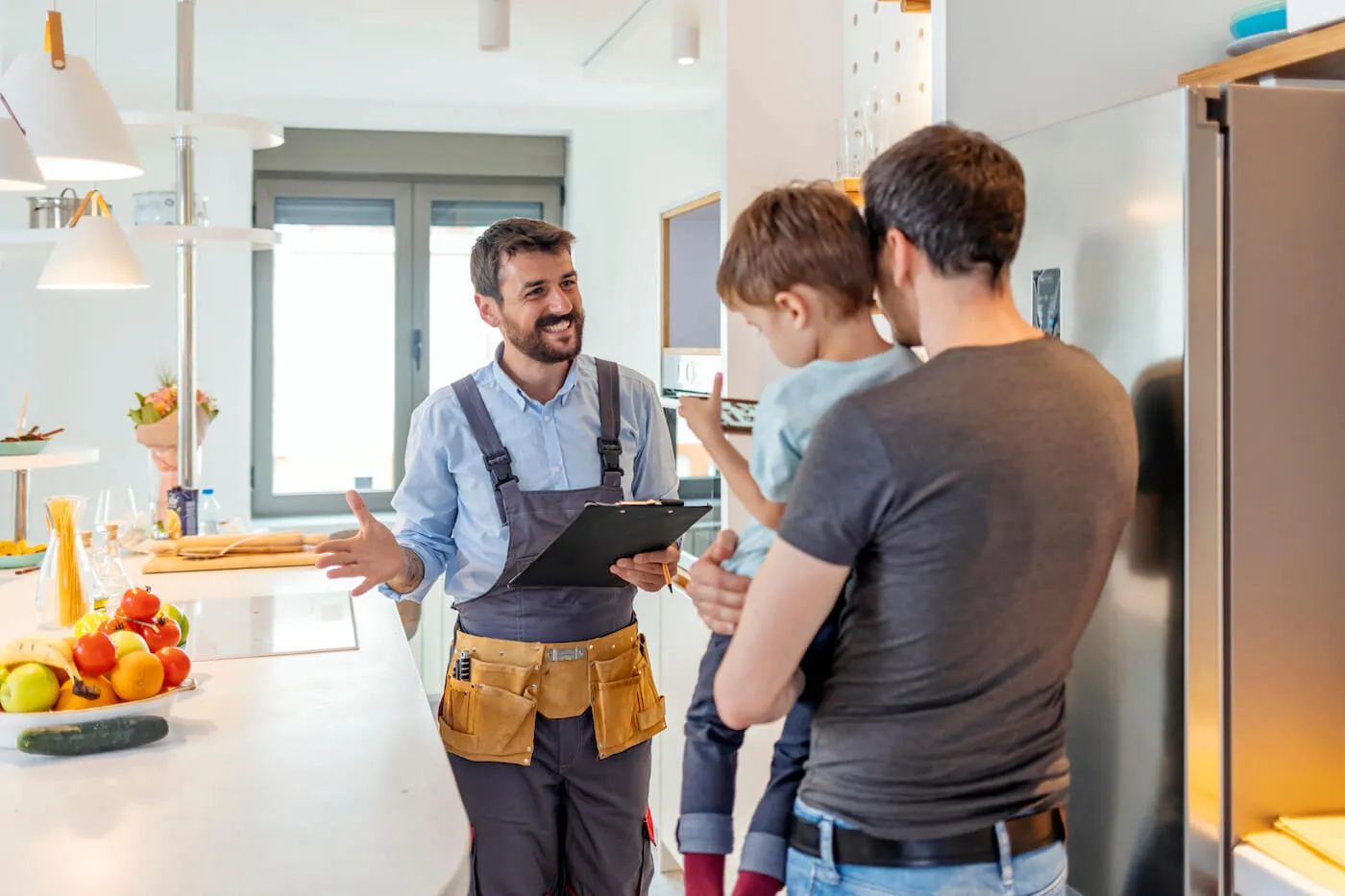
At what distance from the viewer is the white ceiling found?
391 centimetres

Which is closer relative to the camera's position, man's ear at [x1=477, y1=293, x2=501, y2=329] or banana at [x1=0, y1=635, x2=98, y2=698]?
banana at [x1=0, y1=635, x2=98, y2=698]

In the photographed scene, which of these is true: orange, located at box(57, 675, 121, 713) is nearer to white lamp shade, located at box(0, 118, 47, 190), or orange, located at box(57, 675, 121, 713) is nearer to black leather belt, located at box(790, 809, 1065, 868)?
white lamp shade, located at box(0, 118, 47, 190)

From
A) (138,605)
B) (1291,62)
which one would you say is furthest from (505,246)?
(1291,62)

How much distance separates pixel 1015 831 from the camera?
3.81ft

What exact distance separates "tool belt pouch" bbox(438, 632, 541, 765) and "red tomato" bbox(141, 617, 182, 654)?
50 cm

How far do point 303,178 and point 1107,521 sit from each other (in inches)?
205

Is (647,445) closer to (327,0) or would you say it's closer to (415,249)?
(327,0)

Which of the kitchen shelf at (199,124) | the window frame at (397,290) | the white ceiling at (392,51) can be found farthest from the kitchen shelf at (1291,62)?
the window frame at (397,290)

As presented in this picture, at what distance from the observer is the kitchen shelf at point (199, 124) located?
10.5 feet

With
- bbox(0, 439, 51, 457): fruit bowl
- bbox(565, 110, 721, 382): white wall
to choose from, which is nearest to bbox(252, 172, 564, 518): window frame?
bbox(565, 110, 721, 382): white wall

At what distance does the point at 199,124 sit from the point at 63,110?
910 millimetres

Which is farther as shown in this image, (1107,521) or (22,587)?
(22,587)

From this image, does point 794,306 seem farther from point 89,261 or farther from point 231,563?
point 89,261

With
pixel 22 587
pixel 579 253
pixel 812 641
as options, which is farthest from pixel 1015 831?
pixel 579 253
